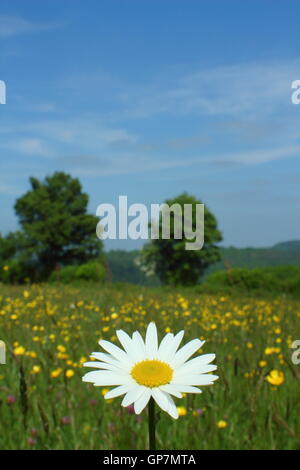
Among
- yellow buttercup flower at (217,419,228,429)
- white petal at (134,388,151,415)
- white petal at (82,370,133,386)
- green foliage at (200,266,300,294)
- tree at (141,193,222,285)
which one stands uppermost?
tree at (141,193,222,285)

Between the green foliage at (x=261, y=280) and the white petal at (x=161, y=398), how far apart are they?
12981 millimetres

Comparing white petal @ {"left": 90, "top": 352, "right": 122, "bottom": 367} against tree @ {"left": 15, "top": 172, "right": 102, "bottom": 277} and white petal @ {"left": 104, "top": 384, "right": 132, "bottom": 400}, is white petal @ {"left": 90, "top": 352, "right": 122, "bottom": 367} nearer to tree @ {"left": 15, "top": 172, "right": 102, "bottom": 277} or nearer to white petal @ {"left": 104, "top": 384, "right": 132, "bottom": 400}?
white petal @ {"left": 104, "top": 384, "right": 132, "bottom": 400}

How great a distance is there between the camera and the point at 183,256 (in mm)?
38188

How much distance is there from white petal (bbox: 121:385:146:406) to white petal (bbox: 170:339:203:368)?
7 cm

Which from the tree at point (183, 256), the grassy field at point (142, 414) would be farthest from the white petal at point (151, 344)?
the tree at point (183, 256)

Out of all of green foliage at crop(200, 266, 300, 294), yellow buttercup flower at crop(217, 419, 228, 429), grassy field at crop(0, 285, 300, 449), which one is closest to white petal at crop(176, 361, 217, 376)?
grassy field at crop(0, 285, 300, 449)

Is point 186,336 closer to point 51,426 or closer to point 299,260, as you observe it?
point 51,426

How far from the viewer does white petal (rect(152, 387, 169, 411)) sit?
0.47 meters

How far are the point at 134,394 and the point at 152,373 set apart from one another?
6 cm

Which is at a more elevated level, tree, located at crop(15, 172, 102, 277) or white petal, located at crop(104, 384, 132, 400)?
tree, located at crop(15, 172, 102, 277)

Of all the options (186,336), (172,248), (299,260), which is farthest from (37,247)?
(299,260)

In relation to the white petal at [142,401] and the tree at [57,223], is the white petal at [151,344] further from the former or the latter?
the tree at [57,223]

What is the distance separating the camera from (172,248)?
38.8 metres

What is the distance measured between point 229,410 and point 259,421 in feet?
0.96
